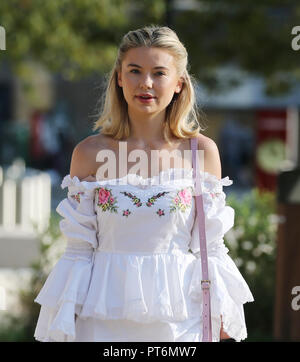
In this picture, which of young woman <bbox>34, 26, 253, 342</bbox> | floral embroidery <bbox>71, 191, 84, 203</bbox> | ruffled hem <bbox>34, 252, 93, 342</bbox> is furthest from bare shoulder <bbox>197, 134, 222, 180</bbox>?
ruffled hem <bbox>34, 252, 93, 342</bbox>

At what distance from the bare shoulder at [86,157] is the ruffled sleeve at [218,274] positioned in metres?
0.46

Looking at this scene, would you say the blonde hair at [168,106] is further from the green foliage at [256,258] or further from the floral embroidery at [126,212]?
the green foliage at [256,258]

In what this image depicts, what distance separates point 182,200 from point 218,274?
1.10 ft

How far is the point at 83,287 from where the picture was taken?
3.41 metres

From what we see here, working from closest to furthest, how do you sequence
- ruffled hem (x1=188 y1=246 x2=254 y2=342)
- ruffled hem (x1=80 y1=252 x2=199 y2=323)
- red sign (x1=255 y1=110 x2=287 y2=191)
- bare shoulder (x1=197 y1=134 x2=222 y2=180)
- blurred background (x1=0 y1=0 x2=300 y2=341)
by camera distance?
1. ruffled hem (x1=80 y1=252 x2=199 y2=323)
2. ruffled hem (x1=188 y1=246 x2=254 y2=342)
3. bare shoulder (x1=197 y1=134 x2=222 y2=180)
4. blurred background (x1=0 y1=0 x2=300 y2=341)
5. red sign (x1=255 y1=110 x2=287 y2=191)

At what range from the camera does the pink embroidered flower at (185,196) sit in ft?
11.3

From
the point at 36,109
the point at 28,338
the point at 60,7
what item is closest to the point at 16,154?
the point at 36,109

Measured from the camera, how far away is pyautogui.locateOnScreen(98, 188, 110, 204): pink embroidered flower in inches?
135

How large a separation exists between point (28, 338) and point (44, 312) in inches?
126

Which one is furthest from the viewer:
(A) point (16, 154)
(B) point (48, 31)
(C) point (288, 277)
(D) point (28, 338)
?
(A) point (16, 154)

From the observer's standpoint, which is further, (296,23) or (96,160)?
(296,23)

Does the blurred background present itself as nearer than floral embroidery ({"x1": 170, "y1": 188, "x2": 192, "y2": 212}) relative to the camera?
No

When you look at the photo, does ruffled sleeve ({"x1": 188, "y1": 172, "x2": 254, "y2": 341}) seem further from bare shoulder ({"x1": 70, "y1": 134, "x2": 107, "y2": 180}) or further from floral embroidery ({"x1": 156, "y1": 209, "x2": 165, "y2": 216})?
bare shoulder ({"x1": 70, "y1": 134, "x2": 107, "y2": 180})
